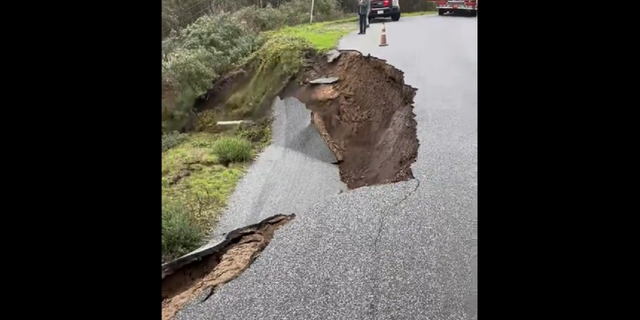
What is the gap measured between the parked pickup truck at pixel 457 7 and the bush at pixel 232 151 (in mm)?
6607

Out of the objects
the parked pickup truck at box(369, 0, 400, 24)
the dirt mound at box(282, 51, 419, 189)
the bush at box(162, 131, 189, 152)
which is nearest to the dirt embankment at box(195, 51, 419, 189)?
the dirt mound at box(282, 51, 419, 189)

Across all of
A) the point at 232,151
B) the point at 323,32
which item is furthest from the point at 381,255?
the point at 323,32

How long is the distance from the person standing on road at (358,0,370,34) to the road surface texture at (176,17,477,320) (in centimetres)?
501

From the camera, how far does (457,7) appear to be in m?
14.1

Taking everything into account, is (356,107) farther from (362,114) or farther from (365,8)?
(365,8)

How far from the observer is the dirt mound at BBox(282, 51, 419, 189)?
27.5 feet

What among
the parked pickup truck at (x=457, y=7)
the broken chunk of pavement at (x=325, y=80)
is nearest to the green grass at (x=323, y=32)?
the broken chunk of pavement at (x=325, y=80)

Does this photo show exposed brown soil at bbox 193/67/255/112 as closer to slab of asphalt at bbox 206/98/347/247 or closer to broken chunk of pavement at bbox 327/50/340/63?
slab of asphalt at bbox 206/98/347/247

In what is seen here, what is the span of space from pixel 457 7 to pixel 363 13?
250 centimetres
